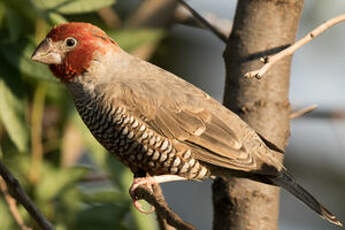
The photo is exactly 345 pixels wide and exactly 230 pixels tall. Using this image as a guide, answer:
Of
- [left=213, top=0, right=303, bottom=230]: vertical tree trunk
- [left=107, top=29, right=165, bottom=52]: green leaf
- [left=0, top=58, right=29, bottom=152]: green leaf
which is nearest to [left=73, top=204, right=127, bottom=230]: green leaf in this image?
[left=0, top=58, right=29, bottom=152]: green leaf

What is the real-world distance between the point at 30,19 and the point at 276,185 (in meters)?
1.64

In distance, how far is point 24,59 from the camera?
11.5 feet

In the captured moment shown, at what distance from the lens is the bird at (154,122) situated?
11.0ft

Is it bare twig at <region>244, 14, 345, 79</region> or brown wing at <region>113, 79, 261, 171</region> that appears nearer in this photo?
bare twig at <region>244, 14, 345, 79</region>

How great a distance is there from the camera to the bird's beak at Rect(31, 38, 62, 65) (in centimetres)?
340

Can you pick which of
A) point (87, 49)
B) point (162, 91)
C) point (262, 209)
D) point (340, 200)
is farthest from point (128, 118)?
point (340, 200)

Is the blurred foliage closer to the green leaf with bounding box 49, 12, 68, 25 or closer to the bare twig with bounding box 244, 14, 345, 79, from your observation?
the green leaf with bounding box 49, 12, 68, 25

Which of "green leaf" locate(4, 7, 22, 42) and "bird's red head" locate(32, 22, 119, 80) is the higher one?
"bird's red head" locate(32, 22, 119, 80)

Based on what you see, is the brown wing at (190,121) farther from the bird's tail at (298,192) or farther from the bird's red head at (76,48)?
the bird's red head at (76,48)

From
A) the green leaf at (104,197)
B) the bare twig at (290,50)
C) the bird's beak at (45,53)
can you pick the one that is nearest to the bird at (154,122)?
the bird's beak at (45,53)

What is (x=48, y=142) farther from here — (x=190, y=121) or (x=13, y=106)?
(x=190, y=121)

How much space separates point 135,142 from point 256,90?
0.64 metres

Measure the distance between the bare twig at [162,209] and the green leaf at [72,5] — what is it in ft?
2.87

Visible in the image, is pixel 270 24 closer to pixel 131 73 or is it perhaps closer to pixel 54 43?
pixel 131 73
